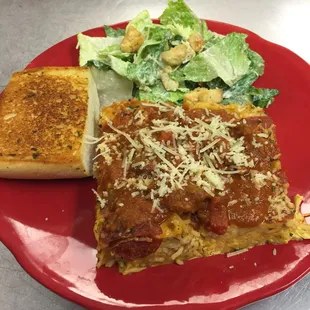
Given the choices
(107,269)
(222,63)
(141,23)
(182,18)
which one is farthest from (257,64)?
(107,269)

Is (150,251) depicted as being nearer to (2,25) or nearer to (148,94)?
(148,94)

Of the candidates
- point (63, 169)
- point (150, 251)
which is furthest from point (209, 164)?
point (63, 169)

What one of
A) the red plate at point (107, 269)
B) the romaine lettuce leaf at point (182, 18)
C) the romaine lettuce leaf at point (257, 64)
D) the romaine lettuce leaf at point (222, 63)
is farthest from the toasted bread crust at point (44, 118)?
the romaine lettuce leaf at point (257, 64)

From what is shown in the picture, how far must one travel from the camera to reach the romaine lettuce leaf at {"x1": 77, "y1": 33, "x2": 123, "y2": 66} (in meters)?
3.25

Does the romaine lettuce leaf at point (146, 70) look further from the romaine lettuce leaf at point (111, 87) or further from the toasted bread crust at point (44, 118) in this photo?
the toasted bread crust at point (44, 118)

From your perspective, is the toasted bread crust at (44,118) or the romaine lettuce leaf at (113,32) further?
the romaine lettuce leaf at (113,32)

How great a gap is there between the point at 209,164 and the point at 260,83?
1158 millimetres

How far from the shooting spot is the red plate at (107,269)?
7.30ft

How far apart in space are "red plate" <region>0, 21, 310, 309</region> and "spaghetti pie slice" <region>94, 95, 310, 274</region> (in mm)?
85

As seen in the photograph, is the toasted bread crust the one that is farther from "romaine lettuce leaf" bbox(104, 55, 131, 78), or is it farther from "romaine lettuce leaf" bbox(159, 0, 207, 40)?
"romaine lettuce leaf" bbox(159, 0, 207, 40)

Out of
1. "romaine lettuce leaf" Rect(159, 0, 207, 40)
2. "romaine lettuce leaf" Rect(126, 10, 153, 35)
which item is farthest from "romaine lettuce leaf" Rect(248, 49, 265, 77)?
A: "romaine lettuce leaf" Rect(126, 10, 153, 35)

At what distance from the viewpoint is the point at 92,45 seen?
3326mm

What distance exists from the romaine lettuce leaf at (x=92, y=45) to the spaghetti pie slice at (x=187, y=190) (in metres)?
0.93

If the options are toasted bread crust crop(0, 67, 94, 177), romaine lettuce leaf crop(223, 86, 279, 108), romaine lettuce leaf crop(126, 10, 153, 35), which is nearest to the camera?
toasted bread crust crop(0, 67, 94, 177)
